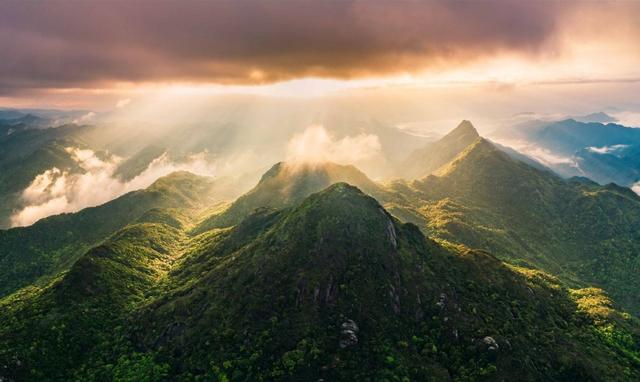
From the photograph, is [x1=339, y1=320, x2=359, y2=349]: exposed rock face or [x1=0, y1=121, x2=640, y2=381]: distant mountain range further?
[x1=339, y1=320, x2=359, y2=349]: exposed rock face

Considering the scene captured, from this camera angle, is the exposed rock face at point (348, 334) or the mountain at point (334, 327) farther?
the exposed rock face at point (348, 334)

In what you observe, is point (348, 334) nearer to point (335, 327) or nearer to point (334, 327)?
point (335, 327)

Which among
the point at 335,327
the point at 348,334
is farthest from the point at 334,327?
the point at 348,334

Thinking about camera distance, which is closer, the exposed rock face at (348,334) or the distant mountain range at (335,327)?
the distant mountain range at (335,327)

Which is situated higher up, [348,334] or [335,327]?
[335,327]

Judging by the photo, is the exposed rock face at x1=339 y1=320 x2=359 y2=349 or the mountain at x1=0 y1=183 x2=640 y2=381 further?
the exposed rock face at x1=339 y1=320 x2=359 y2=349
